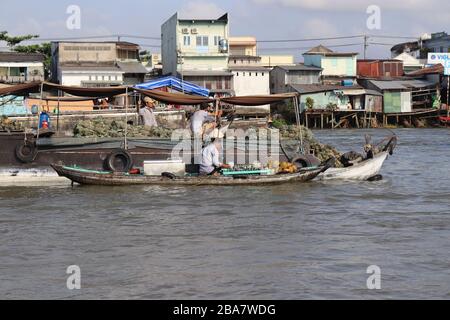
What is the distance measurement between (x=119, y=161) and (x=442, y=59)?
1584 inches

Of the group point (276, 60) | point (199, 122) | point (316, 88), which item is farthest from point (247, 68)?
point (199, 122)

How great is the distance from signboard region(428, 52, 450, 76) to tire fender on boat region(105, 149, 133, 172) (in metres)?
37.7

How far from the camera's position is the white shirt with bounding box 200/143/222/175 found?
1677cm

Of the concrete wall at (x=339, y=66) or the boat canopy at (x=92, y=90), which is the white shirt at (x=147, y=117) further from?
the concrete wall at (x=339, y=66)

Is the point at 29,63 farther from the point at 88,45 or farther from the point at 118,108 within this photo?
the point at 118,108

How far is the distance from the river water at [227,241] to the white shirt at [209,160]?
0.47m

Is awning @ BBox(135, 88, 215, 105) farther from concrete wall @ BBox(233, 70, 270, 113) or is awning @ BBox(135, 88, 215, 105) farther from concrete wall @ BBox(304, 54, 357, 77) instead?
concrete wall @ BBox(304, 54, 357, 77)

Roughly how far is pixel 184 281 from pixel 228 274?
25.6 inches

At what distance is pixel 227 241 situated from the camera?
464 inches

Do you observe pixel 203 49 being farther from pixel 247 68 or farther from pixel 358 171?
→ pixel 358 171

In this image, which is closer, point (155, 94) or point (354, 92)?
point (155, 94)

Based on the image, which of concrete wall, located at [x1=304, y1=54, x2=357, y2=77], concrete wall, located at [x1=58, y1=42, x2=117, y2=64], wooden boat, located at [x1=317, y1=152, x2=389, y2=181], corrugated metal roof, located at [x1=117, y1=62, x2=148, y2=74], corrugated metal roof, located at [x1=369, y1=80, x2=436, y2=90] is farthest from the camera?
A: concrete wall, located at [x1=304, y1=54, x2=357, y2=77]

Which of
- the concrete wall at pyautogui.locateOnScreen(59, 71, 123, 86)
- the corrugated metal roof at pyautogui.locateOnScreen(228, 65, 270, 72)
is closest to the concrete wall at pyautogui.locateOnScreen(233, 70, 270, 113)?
the corrugated metal roof at pyautogui.locateOnScreen(228, 65, 270, 72)

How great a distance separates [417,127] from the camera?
52094mm
